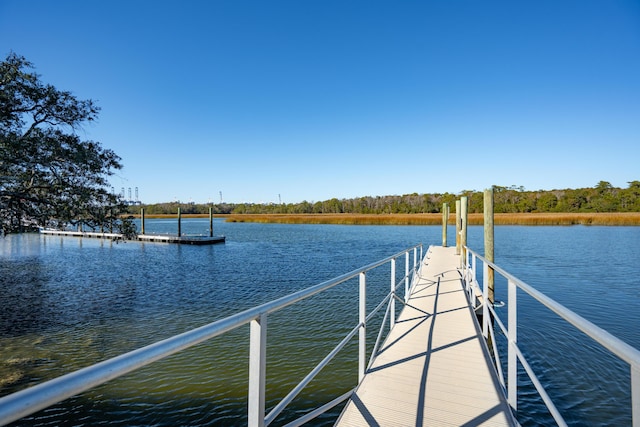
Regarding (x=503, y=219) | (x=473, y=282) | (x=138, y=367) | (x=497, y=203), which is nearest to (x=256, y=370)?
(x=138, y=367)

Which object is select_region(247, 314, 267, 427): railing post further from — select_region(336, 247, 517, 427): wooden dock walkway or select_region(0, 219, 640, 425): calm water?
select_region(0, 219, 640, 425): calm water

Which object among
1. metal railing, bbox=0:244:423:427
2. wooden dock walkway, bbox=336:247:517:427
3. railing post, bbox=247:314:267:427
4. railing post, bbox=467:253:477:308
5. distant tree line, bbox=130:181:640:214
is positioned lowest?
wooden dock walkway, bbox=336:247:517:427

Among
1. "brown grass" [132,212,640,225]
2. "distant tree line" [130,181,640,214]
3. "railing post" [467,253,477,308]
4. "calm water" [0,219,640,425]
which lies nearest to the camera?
"calm water" [0,219,640,425]

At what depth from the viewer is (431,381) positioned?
10.8ft

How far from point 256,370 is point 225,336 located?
6310 mm

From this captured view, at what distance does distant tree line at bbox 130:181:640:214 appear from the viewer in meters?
61.9

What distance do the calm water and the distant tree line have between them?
2035 centimetres

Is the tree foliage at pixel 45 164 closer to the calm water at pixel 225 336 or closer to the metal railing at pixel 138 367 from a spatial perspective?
the calm water at pixel 225 336

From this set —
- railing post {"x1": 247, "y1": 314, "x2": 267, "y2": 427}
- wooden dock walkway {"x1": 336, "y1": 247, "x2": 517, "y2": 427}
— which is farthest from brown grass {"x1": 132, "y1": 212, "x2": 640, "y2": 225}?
railing post {"x1": 247, "y1": 314, "x2": 267, "y2": 427}

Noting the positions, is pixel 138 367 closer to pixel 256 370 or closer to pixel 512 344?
pixel 256 370

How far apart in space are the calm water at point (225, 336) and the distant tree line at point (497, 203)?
2035 centimetres

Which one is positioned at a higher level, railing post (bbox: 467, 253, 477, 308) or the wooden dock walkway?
railing post (bbox: 467, 253, 477, 308)

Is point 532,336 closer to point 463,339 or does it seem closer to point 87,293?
point 463,339

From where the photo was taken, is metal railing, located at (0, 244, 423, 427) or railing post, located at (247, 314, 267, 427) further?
railing post, located at (247, 314, 267, 427)
